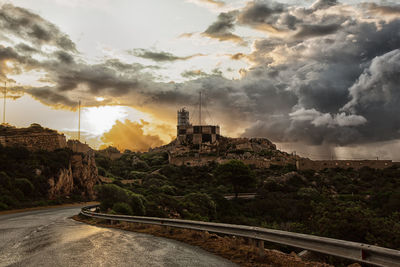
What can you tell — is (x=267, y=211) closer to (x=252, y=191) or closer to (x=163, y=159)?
(x=252, y=191)

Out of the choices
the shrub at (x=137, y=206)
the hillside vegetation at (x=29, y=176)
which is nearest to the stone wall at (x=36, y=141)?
the hillside vegetation at (x=29, y=176)

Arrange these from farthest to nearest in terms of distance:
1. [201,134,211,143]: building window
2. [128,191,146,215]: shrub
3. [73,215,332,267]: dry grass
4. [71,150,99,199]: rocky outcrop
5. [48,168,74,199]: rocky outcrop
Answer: [201,134,211,143]: building window → [71,150,99,199]: rocky outcrop → [48,168,74,199]: rocky outcrop → [128,191,146,215]: shrub → [73,215,332,267]: dry grass

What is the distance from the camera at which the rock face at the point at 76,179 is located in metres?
49.8

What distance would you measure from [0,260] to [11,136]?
195ft

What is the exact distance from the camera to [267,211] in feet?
156

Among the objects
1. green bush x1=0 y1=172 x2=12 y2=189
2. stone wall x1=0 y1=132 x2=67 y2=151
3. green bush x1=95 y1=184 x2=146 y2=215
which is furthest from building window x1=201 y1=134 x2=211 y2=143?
green bush x1=95 y1=184 x2=146 y2=215

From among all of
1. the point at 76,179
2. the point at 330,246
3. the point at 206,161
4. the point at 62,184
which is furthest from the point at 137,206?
the point at 206,161

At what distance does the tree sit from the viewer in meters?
68.4

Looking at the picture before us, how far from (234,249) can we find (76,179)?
5354 cm

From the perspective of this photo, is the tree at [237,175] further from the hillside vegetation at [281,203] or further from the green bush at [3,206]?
the green bush at [3,206]

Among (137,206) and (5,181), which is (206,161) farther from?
(137,206)

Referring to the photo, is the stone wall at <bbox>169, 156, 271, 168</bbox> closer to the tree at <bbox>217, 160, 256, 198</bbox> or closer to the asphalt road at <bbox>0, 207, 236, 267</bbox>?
the tree at <bbox>217, 160, 256, 198</bbox>

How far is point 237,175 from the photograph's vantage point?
2694 inches

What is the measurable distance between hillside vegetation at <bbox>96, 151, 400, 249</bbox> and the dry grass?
6483 mm
